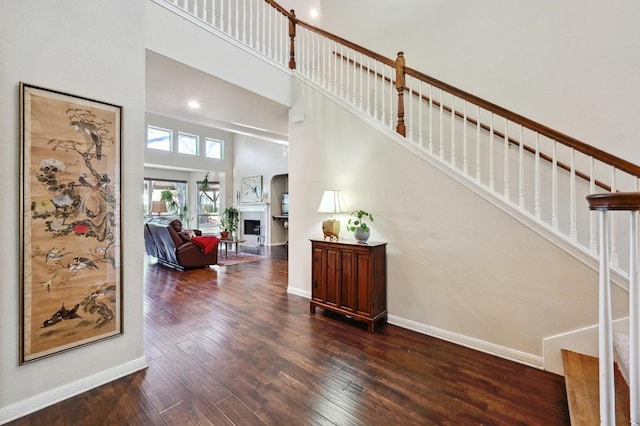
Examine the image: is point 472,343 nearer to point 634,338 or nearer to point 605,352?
point 605,352

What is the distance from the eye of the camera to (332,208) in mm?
3121

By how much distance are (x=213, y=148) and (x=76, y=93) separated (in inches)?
326

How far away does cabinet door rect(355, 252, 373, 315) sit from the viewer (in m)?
2.73

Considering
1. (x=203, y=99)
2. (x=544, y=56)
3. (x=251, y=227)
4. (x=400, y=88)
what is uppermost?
(x=544, y=56)

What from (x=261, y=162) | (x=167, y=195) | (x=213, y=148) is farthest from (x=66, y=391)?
(x=213, y=148)

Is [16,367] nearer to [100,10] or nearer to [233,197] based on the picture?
[100,10]

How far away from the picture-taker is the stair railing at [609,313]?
2.77 ft

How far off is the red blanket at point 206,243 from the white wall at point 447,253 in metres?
2.87

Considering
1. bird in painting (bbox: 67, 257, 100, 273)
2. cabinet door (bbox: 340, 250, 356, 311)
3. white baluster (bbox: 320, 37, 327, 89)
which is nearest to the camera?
bird in painting (bbox: 67, 257, 100, 273)

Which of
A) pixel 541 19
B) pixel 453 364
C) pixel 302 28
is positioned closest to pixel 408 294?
pixel 453 364

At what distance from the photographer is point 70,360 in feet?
5.99

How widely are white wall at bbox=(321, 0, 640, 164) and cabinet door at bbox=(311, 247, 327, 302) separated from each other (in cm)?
268

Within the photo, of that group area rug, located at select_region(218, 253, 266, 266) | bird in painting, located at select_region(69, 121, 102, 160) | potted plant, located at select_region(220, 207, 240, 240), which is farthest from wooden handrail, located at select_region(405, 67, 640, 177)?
potted plant, located at select_region(220, 207, 240, 240)

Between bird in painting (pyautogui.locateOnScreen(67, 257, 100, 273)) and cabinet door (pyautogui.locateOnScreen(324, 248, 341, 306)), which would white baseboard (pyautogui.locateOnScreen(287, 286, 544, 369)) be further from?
bird in painting (pyautogui.locateOnScreen(67, 257, 100, 273))
